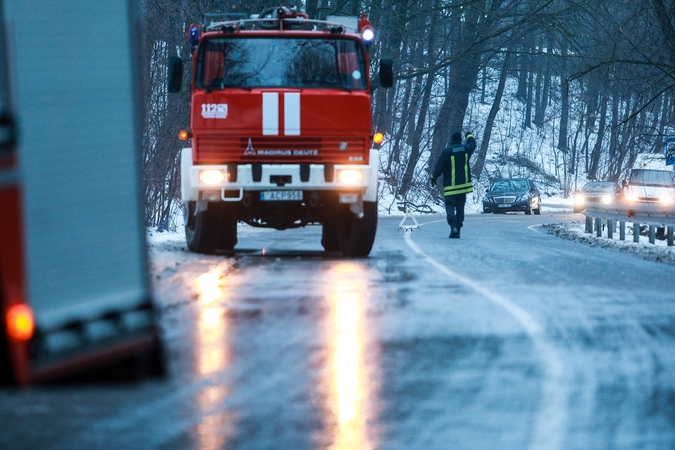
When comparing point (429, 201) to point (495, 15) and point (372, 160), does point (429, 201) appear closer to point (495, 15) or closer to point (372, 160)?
→ point (495, 15)

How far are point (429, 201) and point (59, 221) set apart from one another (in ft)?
149

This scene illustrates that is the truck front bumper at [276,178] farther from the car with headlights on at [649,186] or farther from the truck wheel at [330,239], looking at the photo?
the car with headlights on at [649,186]

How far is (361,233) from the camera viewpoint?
635 inches

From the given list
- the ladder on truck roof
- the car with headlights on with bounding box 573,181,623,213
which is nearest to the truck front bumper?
the ladder on truck roof

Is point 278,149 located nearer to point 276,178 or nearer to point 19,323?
point 276,178

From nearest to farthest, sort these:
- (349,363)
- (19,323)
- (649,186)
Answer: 1. (19,323)
2. (349,363)
3. (649,186)

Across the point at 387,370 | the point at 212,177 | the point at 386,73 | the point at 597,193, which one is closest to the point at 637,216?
the point at 386,73

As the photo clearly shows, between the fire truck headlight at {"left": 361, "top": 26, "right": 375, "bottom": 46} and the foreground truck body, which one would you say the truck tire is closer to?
the fire truck headlight at {"left": 361, "top": 26, "right": 375, "bottom": 46}

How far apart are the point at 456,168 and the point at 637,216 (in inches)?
157

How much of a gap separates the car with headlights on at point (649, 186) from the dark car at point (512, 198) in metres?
11.8

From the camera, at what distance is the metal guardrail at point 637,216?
2219 cm

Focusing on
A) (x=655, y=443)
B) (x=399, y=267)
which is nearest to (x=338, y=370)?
(x=655, y=443)

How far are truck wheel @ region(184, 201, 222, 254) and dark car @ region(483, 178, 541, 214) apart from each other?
31595mm

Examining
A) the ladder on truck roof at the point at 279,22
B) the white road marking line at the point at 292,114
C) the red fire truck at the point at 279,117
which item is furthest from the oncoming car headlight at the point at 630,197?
the white road marking line at the point at 292,114
